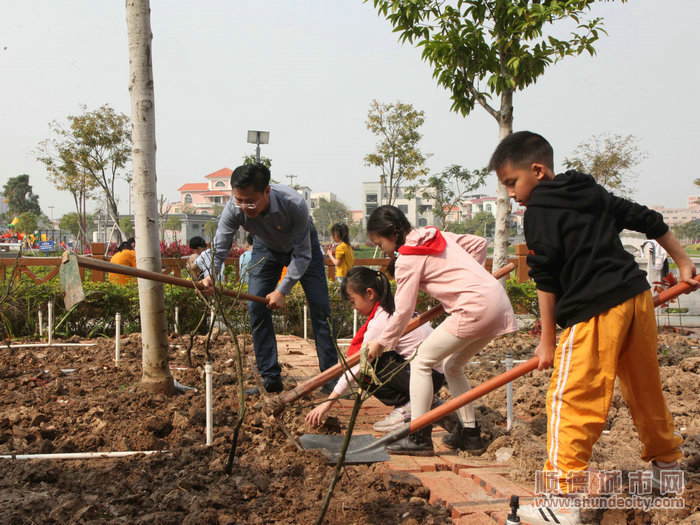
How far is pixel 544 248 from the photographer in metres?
2.36

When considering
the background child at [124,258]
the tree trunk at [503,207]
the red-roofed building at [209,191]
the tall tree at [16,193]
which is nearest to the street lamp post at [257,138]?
the background child at [124,258]

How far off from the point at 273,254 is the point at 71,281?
1.92m

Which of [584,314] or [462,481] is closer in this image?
[584,314]

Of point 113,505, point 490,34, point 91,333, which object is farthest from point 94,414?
point 490,34

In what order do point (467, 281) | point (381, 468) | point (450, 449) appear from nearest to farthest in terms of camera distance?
point (381, 468) < point (467, 281) < point (450, 449)

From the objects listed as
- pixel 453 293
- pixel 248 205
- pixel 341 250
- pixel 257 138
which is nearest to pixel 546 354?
pixel 453 293

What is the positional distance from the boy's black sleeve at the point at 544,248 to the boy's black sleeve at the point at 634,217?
0.33 m

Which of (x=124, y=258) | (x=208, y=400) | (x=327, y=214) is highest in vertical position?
(x=327, y=214)

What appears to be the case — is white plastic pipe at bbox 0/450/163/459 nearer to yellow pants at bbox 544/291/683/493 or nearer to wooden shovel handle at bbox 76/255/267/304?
wooden shovel handle at bbox 76/255/267/304

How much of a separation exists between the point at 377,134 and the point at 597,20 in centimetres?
1637

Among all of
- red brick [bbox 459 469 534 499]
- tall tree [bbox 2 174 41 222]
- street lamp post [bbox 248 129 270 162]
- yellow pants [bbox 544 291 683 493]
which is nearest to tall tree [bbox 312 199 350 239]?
tall tree [bbox 2 174 41 222]

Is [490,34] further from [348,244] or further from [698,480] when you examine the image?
[698,480]

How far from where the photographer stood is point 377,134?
22.9m

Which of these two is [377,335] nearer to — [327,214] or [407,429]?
[407,429]
